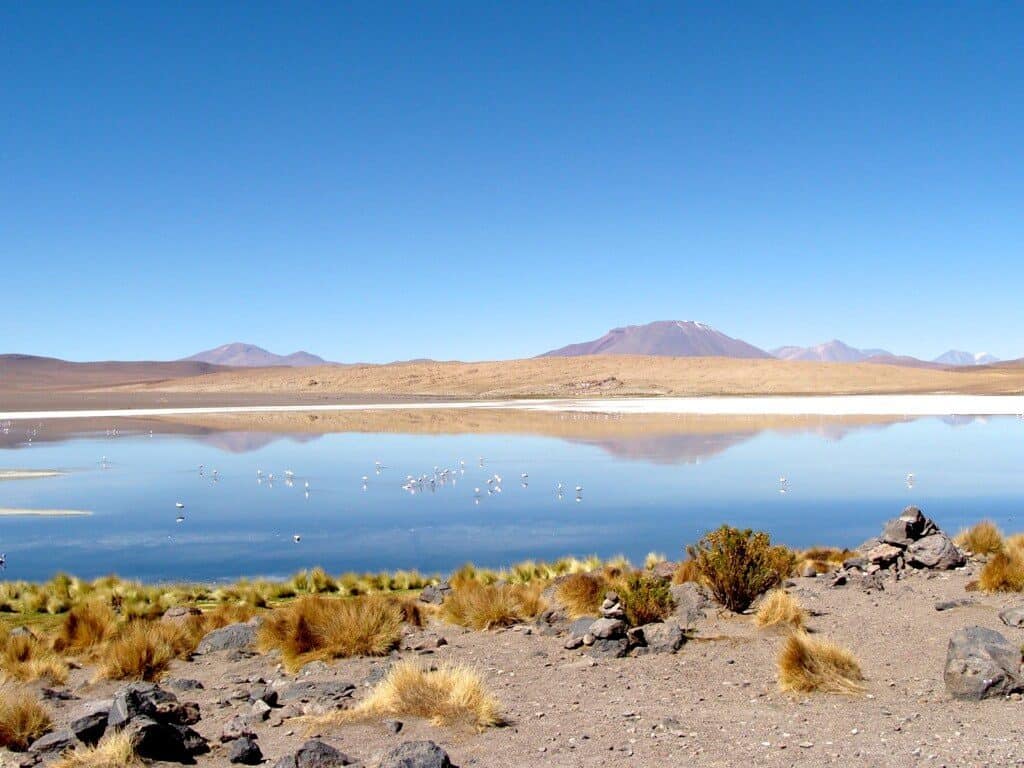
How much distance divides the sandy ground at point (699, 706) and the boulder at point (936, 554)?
1909 mm

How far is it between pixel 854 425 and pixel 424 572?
2832 centimetres

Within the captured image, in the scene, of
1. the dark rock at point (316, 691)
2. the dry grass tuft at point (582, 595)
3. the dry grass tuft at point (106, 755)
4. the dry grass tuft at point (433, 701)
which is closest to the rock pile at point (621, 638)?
the dry grass tuft at point (582, 595)

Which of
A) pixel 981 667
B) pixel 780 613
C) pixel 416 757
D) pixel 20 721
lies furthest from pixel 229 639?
pixel 981 667

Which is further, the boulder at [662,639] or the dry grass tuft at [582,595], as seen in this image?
the dry grass tuft at [582,595]

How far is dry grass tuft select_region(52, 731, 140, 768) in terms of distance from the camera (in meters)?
5.13

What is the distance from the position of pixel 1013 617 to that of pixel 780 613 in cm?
188

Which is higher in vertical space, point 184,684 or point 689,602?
point 689,602

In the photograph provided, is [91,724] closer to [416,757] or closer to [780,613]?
[416,757]

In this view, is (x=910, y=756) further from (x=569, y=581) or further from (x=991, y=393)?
(x=991, y=393)

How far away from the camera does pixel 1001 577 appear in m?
9.55

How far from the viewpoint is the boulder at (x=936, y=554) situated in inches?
432

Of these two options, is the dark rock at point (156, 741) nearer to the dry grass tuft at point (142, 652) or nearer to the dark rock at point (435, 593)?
the dry grass tuft at point (142, 652)

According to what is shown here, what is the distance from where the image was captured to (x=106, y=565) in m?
12.8

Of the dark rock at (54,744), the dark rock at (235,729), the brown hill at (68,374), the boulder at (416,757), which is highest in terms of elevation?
the brown hill at (68,374)
